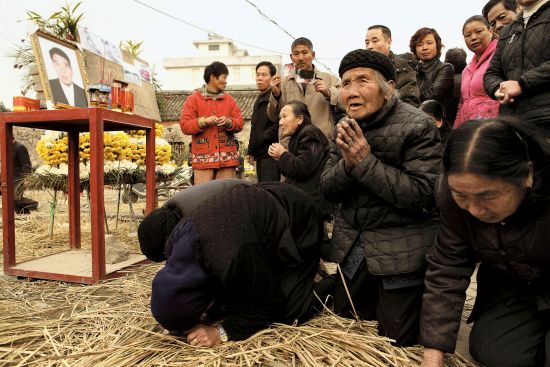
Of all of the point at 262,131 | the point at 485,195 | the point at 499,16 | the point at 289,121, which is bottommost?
the point at 485,195

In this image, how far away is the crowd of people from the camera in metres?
1.53

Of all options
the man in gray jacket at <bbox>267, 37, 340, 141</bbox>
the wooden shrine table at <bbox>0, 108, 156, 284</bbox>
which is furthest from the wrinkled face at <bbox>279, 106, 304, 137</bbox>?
the wooden shrine table at <bbox>0, 108, 156, 284</bbox>

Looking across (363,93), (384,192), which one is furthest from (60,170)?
(384,192)

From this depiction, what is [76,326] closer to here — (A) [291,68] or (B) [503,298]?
(B) [503,298]

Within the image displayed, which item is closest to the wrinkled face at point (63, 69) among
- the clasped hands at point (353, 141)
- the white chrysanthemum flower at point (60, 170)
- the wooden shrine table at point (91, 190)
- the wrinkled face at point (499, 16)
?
the wooden shrine table at point (91, 190)

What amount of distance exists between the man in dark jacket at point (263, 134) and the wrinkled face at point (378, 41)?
4.27 ft

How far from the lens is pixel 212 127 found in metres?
4.62

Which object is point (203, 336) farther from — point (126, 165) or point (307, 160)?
point (126, 165)

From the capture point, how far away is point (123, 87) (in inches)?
147

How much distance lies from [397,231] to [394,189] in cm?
24

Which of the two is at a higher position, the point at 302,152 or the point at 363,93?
the point at 363,93

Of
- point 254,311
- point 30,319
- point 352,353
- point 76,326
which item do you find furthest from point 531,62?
point 30,319

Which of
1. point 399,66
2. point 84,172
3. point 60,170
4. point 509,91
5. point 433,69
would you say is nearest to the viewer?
point 509,91

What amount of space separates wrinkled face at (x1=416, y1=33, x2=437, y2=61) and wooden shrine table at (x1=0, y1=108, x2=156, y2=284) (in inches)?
104
